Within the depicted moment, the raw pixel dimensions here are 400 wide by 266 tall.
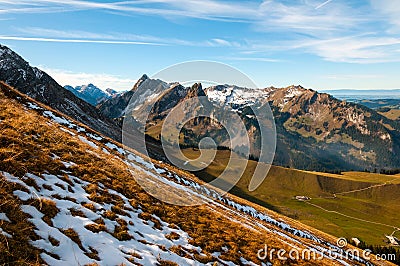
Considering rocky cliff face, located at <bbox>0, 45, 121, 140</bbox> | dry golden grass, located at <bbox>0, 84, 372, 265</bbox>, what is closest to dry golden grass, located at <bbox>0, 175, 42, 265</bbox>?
dry golden grass, located at <bbox>0, 84, 372, 265</bbox>

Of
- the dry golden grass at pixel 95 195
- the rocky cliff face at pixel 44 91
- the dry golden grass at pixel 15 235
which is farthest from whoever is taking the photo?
the rocky cliff face at pixel 44 91

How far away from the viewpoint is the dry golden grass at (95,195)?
39.6 ft

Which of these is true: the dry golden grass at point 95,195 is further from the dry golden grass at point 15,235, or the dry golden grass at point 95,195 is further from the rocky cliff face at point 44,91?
the rocky cliff face at point 44,91

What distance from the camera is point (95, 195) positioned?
53.3 feet

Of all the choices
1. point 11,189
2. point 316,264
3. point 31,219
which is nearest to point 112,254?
point 31,219

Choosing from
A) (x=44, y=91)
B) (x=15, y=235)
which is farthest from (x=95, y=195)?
(x=44, y=91)

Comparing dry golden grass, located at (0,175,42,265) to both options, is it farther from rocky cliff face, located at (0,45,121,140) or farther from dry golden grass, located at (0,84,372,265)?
rocky cliff face, located at (0,45,121,140)

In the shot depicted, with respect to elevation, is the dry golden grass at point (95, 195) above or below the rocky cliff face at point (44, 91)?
below

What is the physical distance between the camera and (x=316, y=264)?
2372 centimetres

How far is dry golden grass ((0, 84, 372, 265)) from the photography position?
476 inches

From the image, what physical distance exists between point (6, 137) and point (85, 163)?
245 inches

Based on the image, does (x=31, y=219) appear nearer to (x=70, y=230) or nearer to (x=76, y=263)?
(x=70, y=230)

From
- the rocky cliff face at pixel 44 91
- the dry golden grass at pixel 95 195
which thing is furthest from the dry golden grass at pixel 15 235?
the rocky cliff face at pixel 44 91

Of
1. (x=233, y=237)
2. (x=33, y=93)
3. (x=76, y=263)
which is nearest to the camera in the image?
(x=76, y=263)
